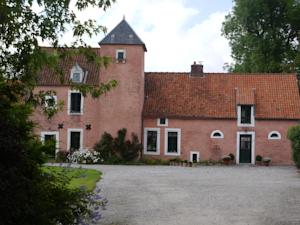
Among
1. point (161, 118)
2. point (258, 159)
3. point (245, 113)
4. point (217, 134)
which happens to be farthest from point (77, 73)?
point (258, 159)

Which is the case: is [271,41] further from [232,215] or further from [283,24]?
[232,215]

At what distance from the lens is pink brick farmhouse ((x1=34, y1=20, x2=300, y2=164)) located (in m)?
39.8

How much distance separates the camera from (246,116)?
1587 inches

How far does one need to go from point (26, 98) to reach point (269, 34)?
44.6 meters

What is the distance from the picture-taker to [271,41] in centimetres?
5041

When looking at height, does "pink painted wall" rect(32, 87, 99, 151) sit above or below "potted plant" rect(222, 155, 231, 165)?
above

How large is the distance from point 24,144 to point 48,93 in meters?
0.98

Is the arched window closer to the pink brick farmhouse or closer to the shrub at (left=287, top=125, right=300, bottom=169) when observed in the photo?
the pink brick farmhouse

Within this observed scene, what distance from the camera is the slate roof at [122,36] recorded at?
39903 mm

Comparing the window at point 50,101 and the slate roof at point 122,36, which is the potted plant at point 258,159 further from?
the window at point 50,101

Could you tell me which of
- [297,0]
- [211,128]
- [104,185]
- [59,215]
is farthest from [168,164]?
[59,215]

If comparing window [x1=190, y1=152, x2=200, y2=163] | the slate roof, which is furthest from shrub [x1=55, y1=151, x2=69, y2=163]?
window [x1=190, y1=152, x2=200, y2=163]

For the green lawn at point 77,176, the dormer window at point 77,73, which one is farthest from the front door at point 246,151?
the green lawn at point 77,176

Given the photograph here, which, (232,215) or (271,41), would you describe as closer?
(232,215)
